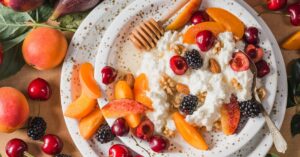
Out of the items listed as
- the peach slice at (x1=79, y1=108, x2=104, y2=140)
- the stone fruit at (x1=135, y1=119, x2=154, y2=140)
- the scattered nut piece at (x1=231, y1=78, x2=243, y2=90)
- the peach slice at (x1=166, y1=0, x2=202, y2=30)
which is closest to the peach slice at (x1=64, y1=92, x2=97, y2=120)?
the peach slice at (x1=79, y1=108, x2=104, y2=140)

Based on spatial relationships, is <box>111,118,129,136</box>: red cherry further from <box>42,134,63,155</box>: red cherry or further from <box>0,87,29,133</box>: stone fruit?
<box>0,87,29,133</box>: stone fruit

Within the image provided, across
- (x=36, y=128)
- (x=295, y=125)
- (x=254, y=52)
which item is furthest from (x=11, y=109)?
(x=295, y=125)

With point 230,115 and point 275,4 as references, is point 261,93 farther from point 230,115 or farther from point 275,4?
point 275,4

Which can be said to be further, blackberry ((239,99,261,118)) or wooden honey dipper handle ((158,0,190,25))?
wooden honey dipper handle ((158,0,190,25))

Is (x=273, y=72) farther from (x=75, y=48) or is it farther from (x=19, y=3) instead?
(x=19, y=3)

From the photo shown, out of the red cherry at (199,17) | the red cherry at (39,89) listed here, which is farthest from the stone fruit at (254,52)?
the red cherry at (39,89)

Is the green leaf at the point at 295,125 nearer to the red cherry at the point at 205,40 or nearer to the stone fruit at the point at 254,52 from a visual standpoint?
the stone fruit at the point at 254,52
